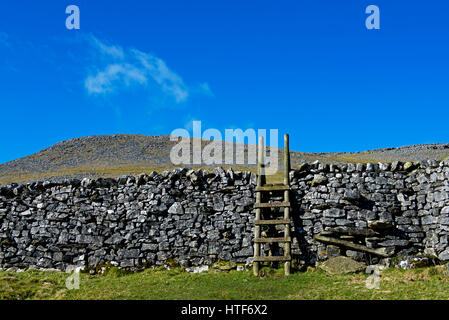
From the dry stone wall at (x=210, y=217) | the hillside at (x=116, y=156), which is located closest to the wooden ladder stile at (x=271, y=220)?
the dry stone wall at (x=210, y=217)

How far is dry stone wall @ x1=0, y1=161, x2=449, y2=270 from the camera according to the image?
14094 millimetres

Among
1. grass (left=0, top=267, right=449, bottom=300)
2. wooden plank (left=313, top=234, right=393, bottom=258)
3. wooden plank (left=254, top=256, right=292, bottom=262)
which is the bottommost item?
grass (left=0, top=267, right=449, bottom=300)

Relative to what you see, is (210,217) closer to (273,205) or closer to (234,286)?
→ (273,205)

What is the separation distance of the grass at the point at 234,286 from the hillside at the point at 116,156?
33720mm

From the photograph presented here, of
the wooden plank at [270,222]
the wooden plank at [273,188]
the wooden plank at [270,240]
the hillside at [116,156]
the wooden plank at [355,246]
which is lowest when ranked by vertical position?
the wooden plank at [355,246]

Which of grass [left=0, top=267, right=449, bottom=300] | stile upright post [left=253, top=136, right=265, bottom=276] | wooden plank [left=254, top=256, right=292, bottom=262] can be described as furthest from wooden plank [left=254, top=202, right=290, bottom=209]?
grass [left=0, top=267, right=449, bottom=300]

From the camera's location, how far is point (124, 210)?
15844 mm

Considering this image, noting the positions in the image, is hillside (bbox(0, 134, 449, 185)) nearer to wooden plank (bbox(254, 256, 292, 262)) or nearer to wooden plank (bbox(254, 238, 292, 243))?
wooden plank (bbox(254, 238, 292, 243))

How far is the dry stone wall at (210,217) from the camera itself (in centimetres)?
1409

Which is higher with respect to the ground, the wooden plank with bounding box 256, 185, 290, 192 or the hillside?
the hillside

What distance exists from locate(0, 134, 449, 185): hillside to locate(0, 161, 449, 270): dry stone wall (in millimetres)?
30324

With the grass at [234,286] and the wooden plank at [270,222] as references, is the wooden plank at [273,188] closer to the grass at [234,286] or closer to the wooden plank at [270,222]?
the wooden plank at [270,222]
